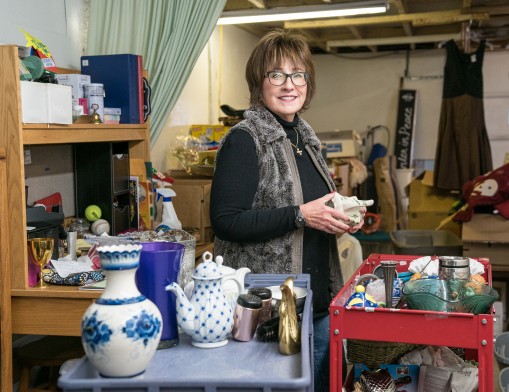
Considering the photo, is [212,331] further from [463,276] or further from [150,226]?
[150,226]

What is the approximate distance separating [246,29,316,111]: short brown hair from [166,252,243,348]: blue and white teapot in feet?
3.22

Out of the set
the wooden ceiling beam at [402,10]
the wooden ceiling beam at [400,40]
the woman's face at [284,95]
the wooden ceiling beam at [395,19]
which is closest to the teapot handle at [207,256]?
the woman's face at [284,95]

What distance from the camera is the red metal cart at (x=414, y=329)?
6.35ft

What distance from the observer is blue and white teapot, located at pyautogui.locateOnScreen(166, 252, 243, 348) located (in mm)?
1528

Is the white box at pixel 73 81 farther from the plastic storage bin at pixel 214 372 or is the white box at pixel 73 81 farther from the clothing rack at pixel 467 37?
the clothing rack at pixel 467 37

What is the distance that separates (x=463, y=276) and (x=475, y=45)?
719 cm

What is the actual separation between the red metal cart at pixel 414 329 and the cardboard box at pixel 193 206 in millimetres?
2326

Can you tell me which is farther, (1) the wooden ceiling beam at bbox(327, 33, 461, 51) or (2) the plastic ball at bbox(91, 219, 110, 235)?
(1) the wooden ceiling beam at bbox(327, 33, 461, 51)

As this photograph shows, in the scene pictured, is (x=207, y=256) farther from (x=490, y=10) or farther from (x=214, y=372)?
(x=490, y=10)

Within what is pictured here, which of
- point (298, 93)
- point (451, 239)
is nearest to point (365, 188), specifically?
point (451, 239)

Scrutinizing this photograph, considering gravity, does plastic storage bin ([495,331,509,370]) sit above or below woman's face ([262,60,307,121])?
below

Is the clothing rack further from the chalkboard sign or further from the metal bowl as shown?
the metal bowl

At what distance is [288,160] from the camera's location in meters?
2.35

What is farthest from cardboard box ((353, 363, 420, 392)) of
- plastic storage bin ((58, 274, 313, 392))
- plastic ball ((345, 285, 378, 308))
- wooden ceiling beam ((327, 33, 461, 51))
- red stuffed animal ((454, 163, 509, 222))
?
wooden ceiling beam ((327, 33, 461, 51))
